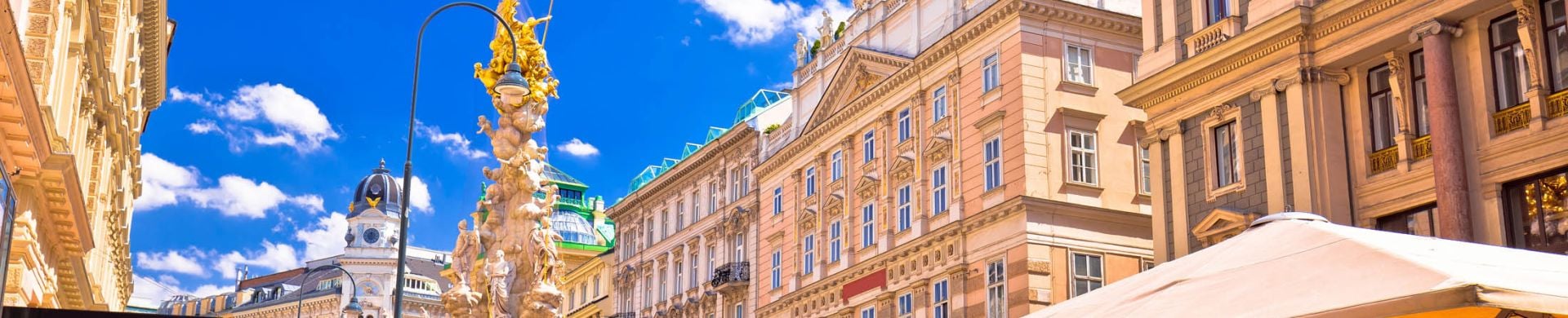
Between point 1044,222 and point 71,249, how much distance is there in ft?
64.0

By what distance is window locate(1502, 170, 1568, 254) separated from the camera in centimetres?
2253

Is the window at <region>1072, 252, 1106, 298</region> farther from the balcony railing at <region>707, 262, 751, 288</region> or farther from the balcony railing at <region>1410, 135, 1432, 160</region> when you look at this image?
the balcony railing at <region>707, 262, 751, 288</region>

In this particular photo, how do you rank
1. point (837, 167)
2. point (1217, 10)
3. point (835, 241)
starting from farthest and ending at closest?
point (837, 167)
point (835, 241)
point (1217, 10)

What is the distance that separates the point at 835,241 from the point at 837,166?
2203 millimetres

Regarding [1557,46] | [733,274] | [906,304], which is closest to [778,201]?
[733,274]

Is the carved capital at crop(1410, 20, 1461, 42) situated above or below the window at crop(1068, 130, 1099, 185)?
below

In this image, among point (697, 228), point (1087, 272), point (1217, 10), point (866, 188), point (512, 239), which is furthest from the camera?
point (697, 228)

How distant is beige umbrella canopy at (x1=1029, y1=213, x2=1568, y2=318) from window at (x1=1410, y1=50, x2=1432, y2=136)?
14395mm

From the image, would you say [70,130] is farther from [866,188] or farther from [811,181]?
[811,181]

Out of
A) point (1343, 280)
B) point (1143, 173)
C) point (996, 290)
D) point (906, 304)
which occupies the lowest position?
point (1343, 280)

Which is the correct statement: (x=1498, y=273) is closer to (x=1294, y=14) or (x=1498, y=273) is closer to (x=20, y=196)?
(x=1294, y=14)

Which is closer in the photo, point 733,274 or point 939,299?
point 939,299

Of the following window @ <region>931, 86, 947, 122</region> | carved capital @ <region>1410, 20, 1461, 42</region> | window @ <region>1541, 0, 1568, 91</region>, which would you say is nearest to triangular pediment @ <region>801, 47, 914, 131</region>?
window @ <region>931, 86, 947, 122</region>

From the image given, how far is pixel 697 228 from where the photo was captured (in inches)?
2254
